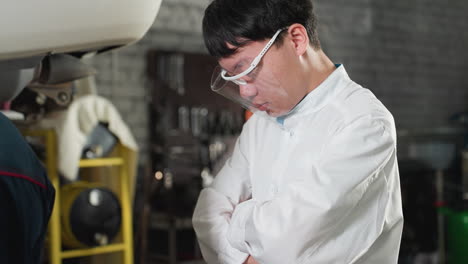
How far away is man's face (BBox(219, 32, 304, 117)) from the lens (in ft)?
3.90

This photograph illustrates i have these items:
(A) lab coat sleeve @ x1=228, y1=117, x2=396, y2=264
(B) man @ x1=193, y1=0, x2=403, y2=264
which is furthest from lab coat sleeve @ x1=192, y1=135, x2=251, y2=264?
(A) lab coat sleeve @ x1=228, y1=117, x2=396, y2=264

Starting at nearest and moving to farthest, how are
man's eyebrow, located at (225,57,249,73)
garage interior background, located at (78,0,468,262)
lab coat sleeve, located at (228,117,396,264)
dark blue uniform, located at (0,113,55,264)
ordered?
dark blue uniform, located at (0,113,55,264) < lab coat sleeve, located at (228,117,396,264) < man's eyebrow, located at (225,57,249,73) < garage interior background, located at (78,0,468,262)

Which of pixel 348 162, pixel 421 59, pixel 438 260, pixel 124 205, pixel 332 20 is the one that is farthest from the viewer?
pixel 421 59

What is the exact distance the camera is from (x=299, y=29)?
118 cm

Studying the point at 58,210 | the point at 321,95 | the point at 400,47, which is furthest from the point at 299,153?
the point at 400,47

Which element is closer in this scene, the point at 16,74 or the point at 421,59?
the point at 16,74

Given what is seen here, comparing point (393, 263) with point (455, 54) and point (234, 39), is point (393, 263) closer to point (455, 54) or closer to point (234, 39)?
point (234, 39)

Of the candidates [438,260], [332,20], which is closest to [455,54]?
[332,20]

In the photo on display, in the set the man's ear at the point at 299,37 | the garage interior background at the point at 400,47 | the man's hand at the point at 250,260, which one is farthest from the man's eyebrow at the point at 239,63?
the garage interior background at the point at 400,47

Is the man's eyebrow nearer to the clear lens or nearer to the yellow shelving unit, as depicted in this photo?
the clear lens

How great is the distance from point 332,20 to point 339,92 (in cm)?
456

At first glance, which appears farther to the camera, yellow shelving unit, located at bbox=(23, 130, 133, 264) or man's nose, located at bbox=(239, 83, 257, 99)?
yellow shelving unit, located at bbox=(23, 130, 133, 264)

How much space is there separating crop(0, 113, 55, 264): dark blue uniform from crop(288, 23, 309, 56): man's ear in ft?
1.86

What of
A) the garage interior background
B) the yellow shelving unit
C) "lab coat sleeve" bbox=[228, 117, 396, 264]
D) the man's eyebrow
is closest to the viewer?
"lab coat sleeve" bbox=[228, 117, 396, 264]
